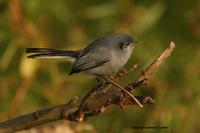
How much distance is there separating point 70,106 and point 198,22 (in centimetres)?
256

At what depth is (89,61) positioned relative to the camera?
284cm

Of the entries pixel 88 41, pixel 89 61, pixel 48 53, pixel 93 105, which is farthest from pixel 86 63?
pixel 88 41

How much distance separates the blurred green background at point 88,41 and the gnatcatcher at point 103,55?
0.57m

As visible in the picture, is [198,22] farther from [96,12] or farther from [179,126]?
[179,126]

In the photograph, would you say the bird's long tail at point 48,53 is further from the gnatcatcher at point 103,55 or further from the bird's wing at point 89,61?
the bird's wing at point 89,61

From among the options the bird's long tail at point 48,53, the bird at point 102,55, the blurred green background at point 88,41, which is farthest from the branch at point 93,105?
the blurred green background at point 88,41

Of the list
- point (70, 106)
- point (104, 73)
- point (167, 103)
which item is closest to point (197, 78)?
point (167, 103)

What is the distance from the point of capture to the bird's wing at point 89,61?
282cm

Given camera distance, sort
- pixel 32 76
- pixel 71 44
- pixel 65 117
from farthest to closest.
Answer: pixel 71 44, pixel 32 76, pixel 65 117

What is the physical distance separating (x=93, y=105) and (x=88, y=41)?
2.34 meters

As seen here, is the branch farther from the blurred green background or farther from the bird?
the blurred green background

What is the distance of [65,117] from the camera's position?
2223mm

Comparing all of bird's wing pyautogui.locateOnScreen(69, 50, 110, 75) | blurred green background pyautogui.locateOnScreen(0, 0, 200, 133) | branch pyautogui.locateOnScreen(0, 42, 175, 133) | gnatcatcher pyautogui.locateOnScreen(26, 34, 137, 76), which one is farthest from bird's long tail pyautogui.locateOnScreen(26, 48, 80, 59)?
branch pyautogui.locateOnScreen(0, 42, 175, 133)

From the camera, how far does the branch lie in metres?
2.12
